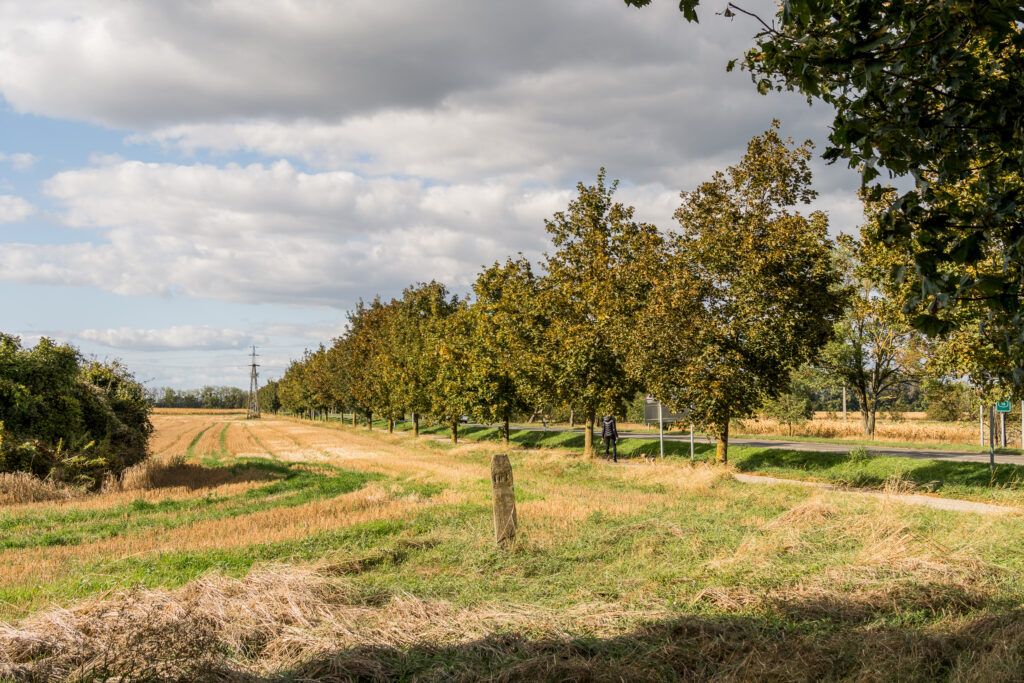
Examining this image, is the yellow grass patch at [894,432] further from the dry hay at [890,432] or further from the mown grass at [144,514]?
the mown grass at [144,514]

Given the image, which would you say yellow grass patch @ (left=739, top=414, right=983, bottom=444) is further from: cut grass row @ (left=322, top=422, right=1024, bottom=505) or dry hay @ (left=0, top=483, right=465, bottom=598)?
dry hay @ (left=0, top=483, right=465, bottom=598)

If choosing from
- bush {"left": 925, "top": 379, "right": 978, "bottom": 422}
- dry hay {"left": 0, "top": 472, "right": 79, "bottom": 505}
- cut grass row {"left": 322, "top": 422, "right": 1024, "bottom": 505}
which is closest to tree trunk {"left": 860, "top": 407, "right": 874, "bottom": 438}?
bush {"left": 925, "top": 379, "right": 978, "bottom": 422}

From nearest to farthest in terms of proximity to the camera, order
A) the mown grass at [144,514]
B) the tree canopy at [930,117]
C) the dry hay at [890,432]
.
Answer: the tree canopy at [930,117] < the mown grass at [144,514] < the dry hay at [890,432]

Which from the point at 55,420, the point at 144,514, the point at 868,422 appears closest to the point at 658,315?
the point at 144,514

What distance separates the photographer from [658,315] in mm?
20219

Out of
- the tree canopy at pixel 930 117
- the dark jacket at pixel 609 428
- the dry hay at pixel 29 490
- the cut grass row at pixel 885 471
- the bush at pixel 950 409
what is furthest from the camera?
the bush at pixel 950 409

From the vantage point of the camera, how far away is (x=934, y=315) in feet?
10.3

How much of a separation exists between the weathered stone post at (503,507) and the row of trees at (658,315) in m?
10.3

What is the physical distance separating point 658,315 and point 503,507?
11.5 metres

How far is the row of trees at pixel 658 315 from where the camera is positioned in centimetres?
1877

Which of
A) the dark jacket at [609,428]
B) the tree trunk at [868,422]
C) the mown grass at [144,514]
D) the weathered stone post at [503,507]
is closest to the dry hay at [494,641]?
the weathered stone post at [503,507]

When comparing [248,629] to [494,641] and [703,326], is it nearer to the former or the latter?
[494,641]

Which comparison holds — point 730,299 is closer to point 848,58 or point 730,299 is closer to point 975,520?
point 975,520

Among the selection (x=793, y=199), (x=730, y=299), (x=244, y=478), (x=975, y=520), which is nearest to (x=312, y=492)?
(x=244, y=478)
